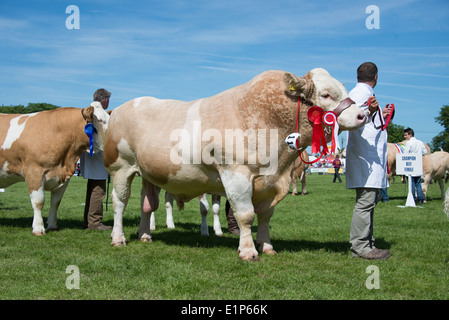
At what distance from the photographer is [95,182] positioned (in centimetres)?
918

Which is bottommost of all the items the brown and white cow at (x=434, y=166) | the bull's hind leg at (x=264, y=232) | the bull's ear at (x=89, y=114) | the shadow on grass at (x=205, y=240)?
the shadow on grass at (x=205, y=240)

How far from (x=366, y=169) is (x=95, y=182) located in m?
5.77

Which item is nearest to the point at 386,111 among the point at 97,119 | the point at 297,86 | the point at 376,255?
the point at 297,86

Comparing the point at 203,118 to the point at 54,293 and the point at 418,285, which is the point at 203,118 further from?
the point at 418,285

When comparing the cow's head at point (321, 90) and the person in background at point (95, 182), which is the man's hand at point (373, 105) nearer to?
the cow's head at point (321, 90)

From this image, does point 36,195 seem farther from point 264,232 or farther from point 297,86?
point 297,86

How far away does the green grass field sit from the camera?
4.28 meters

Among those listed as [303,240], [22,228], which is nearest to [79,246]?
[22,228]

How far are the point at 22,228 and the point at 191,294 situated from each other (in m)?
5.68

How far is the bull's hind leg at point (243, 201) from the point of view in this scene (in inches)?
220

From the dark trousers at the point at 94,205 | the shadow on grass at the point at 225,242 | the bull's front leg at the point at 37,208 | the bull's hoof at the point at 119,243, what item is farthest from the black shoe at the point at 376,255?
the bull's front leg at the point at 37,208

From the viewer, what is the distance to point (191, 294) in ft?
13.9

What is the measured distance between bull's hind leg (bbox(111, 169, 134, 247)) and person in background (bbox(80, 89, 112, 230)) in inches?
79.6

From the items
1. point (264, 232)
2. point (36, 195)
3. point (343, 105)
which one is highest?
point (343, 105)
